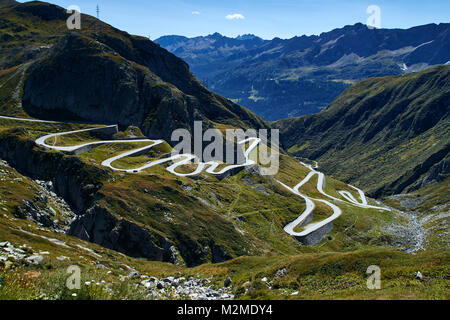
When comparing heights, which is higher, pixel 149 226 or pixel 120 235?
pixel 149 226

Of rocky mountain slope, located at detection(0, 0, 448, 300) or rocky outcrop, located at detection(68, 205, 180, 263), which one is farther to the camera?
rocky outcrop, located at detection(68, 205, 180, 263)

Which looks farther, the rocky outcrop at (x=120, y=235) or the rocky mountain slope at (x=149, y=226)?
the rocky outcrop at (x=120, y=235)

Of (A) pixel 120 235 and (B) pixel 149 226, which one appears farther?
(B) pixel 149 226

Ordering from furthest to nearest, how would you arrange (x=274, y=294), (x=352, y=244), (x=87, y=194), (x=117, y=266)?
(x=352, y=244), (x=87, y=194), (x=117, y=266), (x=274, y=294)

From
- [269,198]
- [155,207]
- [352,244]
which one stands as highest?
Result: [155,207]

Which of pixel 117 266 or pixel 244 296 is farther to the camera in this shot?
pixel 117 266
